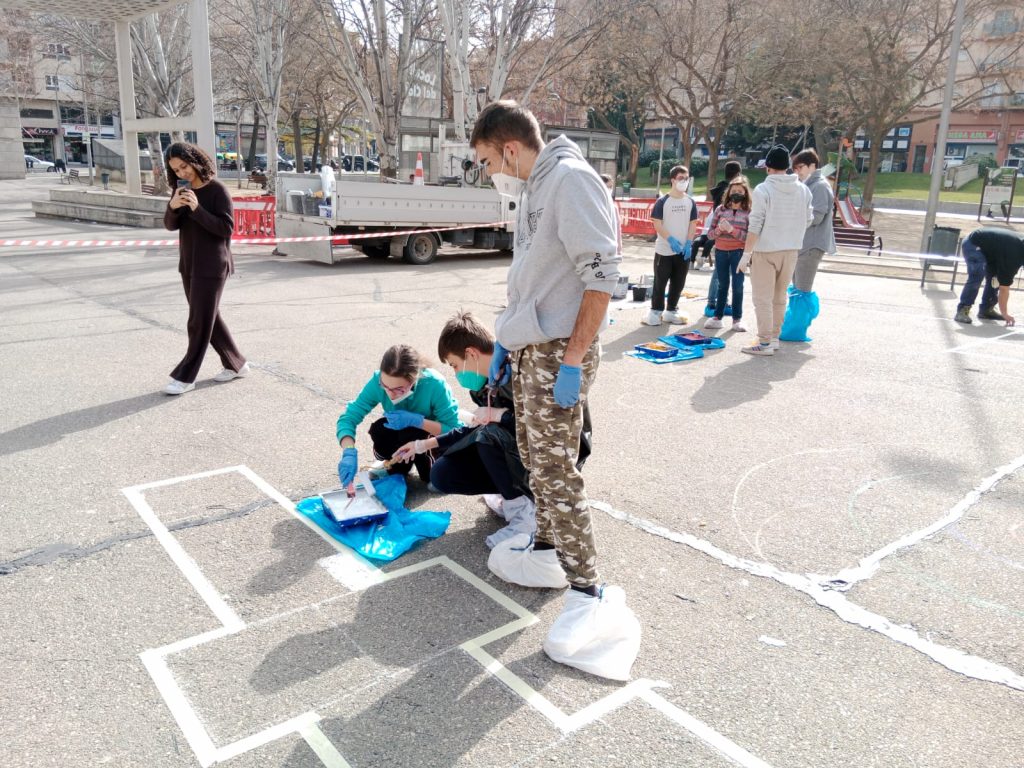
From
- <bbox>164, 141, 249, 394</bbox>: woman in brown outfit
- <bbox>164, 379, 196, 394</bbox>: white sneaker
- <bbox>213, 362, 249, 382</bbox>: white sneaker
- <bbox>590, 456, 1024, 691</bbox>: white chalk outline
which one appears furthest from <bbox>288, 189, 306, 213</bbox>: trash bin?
<bbox>590, 456, 1024, 691</bbox>: white chalk outline

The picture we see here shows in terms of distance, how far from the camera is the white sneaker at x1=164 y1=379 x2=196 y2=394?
591 centimetres

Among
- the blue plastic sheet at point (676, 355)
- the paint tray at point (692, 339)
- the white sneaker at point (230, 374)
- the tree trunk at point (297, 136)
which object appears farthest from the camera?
the tree trunk at point (297, 136)

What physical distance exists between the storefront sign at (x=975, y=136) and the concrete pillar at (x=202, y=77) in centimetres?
5338

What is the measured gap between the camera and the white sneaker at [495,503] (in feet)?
12.9

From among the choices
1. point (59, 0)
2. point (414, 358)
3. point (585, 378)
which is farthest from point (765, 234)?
point (59, 0)

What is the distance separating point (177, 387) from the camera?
19.4 ft

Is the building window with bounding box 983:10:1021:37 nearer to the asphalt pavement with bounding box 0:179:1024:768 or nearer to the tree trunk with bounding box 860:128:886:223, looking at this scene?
the tree trunk with bounding box 860:128:886:223

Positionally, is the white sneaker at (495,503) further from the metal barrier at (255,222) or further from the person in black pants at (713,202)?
the metal barrier at (255,222)

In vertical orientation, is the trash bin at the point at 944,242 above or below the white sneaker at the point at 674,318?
above

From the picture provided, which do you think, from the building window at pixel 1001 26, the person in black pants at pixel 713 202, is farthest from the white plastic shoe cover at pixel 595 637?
the building window at pixel 1001 26

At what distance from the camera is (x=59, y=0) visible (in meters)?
17.9

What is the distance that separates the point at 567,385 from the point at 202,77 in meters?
17.7

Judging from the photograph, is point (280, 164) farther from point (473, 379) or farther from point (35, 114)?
point (473, 379)

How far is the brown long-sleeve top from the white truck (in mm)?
7333
